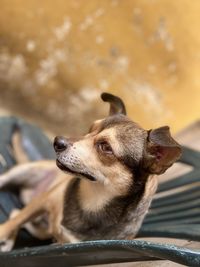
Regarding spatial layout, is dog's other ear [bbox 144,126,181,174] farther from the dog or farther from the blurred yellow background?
the blurred yellow background

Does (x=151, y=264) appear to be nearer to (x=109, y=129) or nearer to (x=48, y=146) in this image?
(x=109, y=129)

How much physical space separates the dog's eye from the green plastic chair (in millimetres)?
326

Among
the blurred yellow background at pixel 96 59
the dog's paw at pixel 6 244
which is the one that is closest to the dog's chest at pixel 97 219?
the dog's paw at pixel 6 244

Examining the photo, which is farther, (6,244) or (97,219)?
(6,244)

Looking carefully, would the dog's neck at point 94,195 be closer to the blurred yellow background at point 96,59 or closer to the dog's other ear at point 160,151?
the dog's other ear at point 160,151

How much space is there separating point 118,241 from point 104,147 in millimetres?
368

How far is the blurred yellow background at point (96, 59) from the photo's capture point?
3502 millimetres

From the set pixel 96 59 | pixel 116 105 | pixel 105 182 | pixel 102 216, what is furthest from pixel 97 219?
pixel 96 59

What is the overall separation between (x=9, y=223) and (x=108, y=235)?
41cm

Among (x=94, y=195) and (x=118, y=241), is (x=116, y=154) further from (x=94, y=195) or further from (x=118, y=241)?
(x=118, y=241)

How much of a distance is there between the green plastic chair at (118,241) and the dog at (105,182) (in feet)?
0.41

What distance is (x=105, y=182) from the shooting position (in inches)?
76.7

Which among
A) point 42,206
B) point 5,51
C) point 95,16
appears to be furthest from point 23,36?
point 42,206

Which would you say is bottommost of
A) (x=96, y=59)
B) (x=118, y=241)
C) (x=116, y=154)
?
(x=118, y=241)
